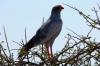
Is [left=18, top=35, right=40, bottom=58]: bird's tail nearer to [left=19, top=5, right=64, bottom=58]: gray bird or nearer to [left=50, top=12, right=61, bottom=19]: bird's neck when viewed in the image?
[left=19, top=5, right=64, bottom=58]: gray bird

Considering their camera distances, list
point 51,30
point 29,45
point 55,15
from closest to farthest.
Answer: point 29,45
point 51,30
point 55,15

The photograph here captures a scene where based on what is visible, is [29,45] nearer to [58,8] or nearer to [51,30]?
[51,30]

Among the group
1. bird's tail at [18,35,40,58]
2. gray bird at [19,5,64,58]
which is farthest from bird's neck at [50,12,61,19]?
bird's tail at [18,35,40,58]

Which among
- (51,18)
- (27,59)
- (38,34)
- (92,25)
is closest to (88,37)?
(92,25)

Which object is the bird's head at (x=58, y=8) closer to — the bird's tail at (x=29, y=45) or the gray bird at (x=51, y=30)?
the gray bird at (x=51, y=30)

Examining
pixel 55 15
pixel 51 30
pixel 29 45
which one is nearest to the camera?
pixel 29 45

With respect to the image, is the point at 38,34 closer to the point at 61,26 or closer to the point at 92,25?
the point at 61,26

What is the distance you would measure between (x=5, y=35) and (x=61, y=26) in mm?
3127

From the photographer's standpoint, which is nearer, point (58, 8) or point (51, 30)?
point (51, 30)

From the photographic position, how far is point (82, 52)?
11.6 feet

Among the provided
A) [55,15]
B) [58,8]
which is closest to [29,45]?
[55,15]

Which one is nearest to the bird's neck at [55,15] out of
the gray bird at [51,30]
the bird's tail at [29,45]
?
the gray bird at [51,30]

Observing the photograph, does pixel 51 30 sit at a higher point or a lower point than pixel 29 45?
lower

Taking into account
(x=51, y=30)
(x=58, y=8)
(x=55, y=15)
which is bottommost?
(x=51, y=30)
